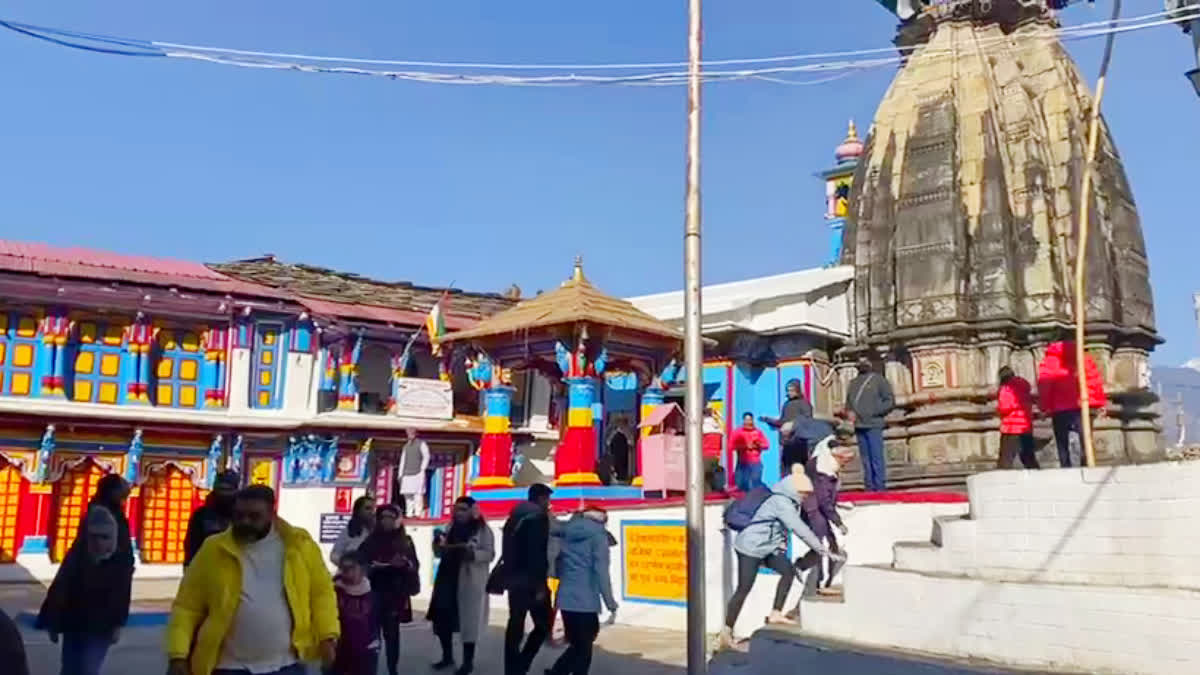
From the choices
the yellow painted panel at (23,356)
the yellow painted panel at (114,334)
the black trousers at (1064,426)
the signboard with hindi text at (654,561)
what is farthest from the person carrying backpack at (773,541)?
the yellow painted panel at (23,356)

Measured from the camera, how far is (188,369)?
76.7ft

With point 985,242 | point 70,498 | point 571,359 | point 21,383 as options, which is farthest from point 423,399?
point 985,242

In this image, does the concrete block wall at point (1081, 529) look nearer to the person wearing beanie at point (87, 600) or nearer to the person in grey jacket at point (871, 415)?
the person in grey jacket at point (871, 415)

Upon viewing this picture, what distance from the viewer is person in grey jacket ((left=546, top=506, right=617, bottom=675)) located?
827cm

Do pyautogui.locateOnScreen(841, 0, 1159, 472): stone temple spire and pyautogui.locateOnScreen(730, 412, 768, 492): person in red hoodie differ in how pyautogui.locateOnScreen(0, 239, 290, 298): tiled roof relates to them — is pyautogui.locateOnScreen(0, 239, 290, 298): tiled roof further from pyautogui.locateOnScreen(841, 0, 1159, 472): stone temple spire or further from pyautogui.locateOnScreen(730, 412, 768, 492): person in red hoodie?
Result: pyautogui.locateOnScreen(841, 0, 1159, 472): stone temple spire

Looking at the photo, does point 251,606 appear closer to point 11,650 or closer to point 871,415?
point 11,650

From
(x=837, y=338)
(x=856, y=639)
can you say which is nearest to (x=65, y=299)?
(x=837, y=338)

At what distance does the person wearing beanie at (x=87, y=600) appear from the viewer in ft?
20.0

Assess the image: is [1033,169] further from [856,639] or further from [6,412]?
[6,412]

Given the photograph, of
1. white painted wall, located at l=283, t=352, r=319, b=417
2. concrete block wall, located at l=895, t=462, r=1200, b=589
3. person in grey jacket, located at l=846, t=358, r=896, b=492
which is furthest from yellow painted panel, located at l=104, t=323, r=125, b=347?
concrete block wall, located at l=895, t=462, r=1200, b=589

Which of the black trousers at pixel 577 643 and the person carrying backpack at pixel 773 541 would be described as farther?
the person carrying backpack at pixel 773 541

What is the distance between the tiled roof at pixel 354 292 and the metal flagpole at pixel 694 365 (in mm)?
17528

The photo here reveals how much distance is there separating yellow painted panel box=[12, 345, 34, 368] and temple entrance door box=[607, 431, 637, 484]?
1227 centimetres

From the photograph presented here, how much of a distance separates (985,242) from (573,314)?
29.0ft
